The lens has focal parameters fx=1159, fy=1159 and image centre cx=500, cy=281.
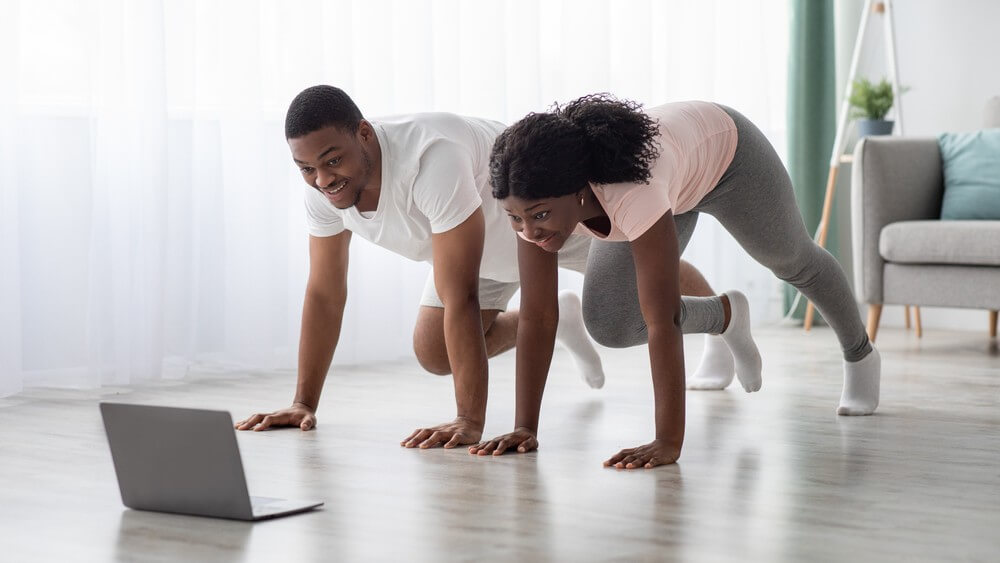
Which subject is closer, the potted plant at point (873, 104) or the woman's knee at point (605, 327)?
the woman's knee at point (605, 327)

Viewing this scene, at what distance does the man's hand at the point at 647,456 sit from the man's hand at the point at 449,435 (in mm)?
285

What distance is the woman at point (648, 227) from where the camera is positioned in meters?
1.73

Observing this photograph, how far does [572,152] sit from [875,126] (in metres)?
2.99

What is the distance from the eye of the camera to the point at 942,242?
11.4 ft

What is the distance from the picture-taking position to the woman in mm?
1733

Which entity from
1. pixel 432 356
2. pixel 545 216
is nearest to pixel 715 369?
pixel 432 356

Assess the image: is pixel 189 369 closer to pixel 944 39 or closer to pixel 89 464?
pixel 89 464

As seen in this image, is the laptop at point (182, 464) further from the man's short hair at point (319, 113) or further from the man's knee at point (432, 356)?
the man's knee at point (432, 356)

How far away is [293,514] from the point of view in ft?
5.01

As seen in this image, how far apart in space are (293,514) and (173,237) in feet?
5.83

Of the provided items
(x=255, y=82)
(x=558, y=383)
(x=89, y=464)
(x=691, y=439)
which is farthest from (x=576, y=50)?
(x=89, y=464)

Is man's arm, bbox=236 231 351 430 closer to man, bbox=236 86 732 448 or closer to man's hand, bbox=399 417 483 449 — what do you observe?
man, bbox=236 86 732 448

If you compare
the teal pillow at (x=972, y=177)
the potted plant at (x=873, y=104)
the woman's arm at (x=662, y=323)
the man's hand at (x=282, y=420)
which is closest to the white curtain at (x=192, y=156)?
the man's hand at (x=282, y=420)

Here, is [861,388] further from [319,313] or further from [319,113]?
[319,113]
